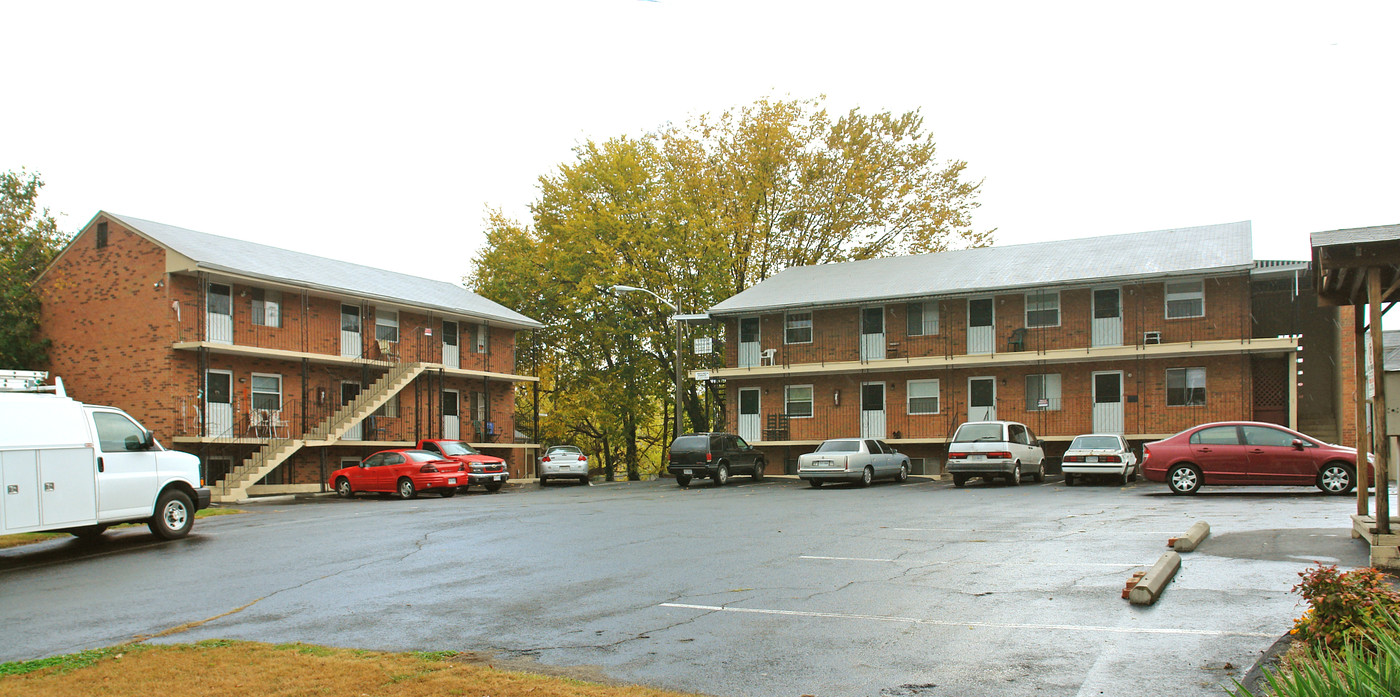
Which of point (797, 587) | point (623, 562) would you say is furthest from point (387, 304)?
point (797, 587)

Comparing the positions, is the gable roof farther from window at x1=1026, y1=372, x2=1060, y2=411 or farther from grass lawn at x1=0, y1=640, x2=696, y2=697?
grass lawn at x1=0, y1=640, x2=696, y2=697

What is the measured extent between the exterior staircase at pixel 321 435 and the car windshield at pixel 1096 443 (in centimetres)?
2221

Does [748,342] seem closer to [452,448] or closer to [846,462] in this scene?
[846,462]

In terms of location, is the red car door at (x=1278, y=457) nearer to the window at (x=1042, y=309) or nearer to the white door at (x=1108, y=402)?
the white door at (x=1108, y=402)

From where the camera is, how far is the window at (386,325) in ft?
120

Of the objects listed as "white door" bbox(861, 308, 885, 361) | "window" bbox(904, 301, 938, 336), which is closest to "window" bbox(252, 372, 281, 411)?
"white door" bbox(861, 308, 885, 361)

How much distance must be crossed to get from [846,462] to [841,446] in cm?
84

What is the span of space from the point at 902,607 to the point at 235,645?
5.36 meters

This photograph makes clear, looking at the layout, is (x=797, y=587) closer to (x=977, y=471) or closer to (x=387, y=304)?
(x=977, y=471)

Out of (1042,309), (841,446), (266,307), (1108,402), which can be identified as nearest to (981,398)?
(1042,309)

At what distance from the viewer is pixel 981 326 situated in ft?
112

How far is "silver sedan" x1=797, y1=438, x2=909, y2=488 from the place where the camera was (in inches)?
1092

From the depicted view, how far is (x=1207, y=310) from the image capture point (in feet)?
100

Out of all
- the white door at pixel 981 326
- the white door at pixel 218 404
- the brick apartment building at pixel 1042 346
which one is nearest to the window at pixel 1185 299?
the brick apartment building at pixel 1042 346
